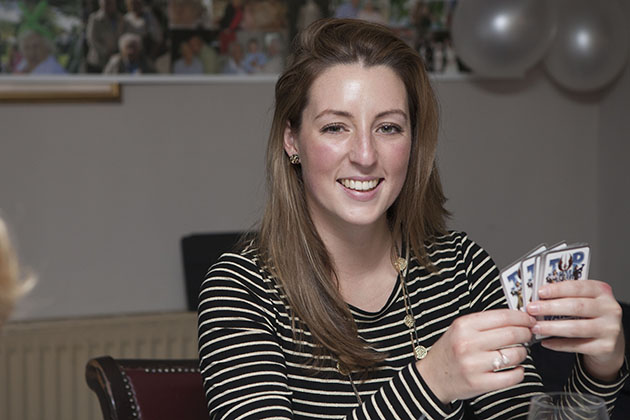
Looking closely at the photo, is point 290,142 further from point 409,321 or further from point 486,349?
point 486,349

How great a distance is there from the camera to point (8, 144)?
3264mm

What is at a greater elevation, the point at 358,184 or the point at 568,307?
the point at 358,184

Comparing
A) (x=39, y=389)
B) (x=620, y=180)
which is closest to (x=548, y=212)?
(x=620, y=180)

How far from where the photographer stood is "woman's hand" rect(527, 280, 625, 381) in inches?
53.9

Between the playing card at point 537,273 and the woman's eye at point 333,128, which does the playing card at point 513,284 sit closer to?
the playing card at point 537,273

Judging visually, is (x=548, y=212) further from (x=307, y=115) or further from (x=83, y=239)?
(x=307, y=115)

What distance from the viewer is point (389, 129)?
5.66 ft

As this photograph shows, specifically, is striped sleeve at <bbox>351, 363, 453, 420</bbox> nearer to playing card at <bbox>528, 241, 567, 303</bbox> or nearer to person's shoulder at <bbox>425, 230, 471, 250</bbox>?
playing card at <bbox>528, 241, 567, 303</bbox>

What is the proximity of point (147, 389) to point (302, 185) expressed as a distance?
538 millimetres

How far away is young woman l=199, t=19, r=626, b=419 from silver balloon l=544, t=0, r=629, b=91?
176cm

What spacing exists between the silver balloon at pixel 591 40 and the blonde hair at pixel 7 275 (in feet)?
10.2

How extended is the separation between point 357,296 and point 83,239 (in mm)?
1850

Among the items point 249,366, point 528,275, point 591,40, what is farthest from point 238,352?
point 591,40

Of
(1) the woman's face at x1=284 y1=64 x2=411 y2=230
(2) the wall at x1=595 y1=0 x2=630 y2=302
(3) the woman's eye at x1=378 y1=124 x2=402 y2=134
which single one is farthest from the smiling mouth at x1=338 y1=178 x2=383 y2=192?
(2) the wall at x1=595 y1=0 x2=630 y2=302
